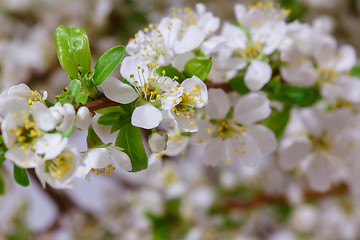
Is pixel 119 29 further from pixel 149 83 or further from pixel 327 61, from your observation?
pixel 149 83

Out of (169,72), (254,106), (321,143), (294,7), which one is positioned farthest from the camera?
(294,7)

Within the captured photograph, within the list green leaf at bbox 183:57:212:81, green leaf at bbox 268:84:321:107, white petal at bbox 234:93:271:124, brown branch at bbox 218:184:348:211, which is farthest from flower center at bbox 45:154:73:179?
brown branch at bbox 218:184:348:211

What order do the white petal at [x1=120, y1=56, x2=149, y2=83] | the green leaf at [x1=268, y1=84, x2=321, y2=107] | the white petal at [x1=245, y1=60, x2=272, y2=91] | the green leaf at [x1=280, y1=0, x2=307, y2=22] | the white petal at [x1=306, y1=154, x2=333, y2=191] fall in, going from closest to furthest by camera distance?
the white petal at [x1=120, y1=56, x2=149, y2=83] < the white petal at [x1=245, y1=60, x2=272, y2=91] < the green leaf at [x1=268, y1=84, x2=321, y2=107] < the white petal at [x1=306, y1=154, x2=333, y2=191] < the green leaf at [x1=280, y1=0, x2=307, y2=22]

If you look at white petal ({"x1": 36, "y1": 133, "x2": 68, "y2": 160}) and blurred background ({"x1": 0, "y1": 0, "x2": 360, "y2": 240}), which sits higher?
white petal ({"x1": 36, "y1": 133, "x2": 68, "y2": 160})

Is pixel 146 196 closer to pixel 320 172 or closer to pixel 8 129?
pixel 320 172

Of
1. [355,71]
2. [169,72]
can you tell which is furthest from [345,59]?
[169,72]

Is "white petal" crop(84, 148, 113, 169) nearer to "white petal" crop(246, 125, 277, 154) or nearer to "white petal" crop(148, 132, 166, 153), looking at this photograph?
"white petal" crop(148, 132, 166, 153)

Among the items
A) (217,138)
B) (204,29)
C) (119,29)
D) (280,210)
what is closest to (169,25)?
(204,29)
